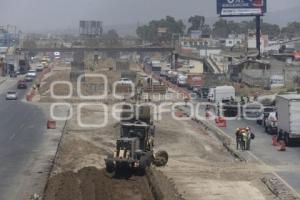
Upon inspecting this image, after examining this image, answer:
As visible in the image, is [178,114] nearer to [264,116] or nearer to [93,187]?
[264,116]

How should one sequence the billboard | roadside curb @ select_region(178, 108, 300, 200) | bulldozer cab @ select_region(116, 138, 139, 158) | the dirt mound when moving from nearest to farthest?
roadside curb @ select_region(178, 108, 300, 200) < the dirt mound < bulldozer cab @ select_region(116, 138, 139, 158) < the billboard

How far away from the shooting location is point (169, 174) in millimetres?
31547

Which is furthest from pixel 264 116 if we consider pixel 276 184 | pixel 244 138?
pixel 276 184

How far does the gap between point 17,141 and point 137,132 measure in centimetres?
1656

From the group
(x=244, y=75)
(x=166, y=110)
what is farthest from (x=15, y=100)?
(x=244, y=75)

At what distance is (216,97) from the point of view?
7212 centimetres

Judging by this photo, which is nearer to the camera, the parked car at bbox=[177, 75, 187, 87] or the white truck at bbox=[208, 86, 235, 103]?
the white truck at bbox=[208, 86, 235, 103]

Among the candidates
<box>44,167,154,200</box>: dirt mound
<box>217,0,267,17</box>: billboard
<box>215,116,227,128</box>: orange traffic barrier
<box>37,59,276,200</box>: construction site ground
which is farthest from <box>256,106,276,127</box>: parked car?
<box>217,0,267,17</box>: billboard

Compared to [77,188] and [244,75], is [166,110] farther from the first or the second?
[77,188]

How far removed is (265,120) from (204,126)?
6.03 meters

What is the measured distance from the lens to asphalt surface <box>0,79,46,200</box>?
29.6 m

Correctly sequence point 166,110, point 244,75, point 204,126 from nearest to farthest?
point 204,126, point 166,110, point 244,75

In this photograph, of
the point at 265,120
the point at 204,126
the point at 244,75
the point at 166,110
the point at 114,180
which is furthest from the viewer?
the point at 244,75

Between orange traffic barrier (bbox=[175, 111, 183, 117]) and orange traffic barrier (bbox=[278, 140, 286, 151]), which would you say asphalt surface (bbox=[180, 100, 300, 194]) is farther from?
orange traffic barrier (bbox=[175, 111, 183, 117])
